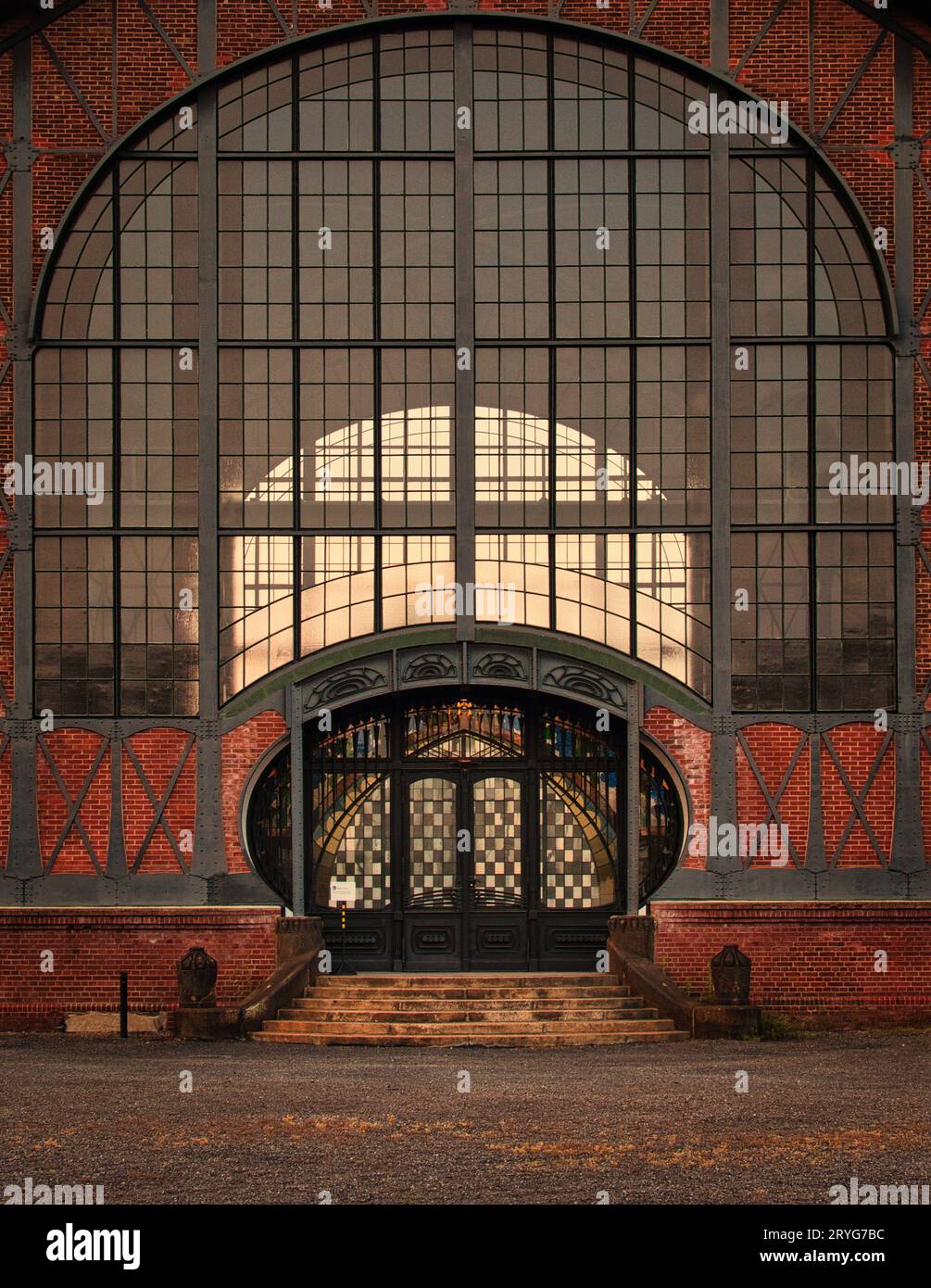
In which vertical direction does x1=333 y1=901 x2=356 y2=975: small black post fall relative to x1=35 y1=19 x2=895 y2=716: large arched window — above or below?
below

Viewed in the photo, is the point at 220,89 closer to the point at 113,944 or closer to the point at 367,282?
the point at 367,282

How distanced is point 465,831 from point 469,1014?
10.1ft

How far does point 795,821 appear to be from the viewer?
23.2 meters

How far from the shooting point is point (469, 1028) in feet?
68.9

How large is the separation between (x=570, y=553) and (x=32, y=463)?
23.1ft

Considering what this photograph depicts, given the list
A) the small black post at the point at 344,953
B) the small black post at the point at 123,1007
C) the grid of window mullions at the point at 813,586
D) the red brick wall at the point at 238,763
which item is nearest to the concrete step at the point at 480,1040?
the small black post at the point at 123,1007

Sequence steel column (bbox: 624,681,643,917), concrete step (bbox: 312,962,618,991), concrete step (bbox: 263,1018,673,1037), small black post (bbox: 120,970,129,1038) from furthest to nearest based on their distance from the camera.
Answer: steel column (bbox: 624,681,643,917), concrete step (bbox: 312,962,618,991), small black post (bbox: 120,970,129,1038), concrete step (bbox: 263,1018,673,1037)

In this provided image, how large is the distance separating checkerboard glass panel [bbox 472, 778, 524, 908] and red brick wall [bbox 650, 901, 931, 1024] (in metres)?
2.06

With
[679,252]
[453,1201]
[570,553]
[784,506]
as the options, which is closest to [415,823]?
[570,553]

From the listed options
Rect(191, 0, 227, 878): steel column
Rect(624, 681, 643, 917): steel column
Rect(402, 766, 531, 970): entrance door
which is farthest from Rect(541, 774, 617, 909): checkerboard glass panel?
Rect(191, 0, 227, 878): steel column

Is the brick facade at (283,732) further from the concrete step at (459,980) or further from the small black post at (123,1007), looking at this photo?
the concrete step at (459,980)

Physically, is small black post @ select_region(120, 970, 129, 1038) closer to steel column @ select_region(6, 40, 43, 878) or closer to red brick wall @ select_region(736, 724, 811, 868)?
steel column @ select_region(6, 40, 43, 878)

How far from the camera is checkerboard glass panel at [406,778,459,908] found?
2394cm

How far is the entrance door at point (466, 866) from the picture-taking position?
2388 cm
